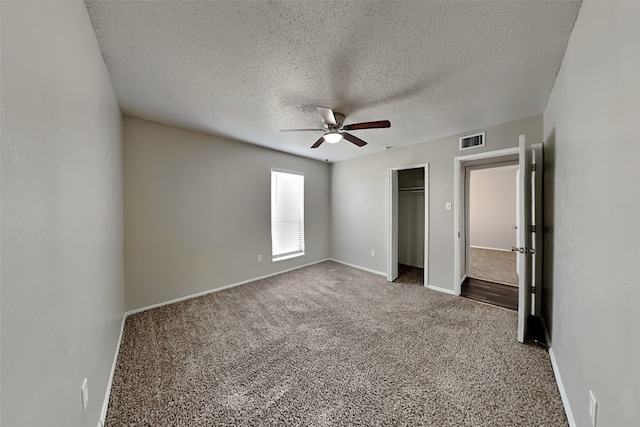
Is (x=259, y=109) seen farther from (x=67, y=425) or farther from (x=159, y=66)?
(x=67, y=425)

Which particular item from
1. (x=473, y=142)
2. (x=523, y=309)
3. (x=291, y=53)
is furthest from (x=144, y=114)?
(x=523, y=309)

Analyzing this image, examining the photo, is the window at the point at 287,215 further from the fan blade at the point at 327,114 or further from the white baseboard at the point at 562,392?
the white baseboard at the point at 562,392

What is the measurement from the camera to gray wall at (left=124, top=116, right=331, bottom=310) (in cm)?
275

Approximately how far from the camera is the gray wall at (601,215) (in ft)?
2.63

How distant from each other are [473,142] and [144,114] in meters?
4.29

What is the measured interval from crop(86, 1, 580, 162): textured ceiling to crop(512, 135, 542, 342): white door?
0.66 metres

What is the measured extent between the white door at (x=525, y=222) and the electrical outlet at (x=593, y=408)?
3.84 feet

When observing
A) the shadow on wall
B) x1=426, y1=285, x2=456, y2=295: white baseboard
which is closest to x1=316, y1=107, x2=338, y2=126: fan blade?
the shadow on wall

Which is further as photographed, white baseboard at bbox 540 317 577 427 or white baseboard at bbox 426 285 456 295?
white baseboard at bbox 426 285 456 295

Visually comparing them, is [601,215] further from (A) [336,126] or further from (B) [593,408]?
(A) [336,126]

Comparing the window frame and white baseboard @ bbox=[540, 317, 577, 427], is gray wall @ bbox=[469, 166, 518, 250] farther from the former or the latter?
white baseboard @ bbox=[540, 317, 577, 427]

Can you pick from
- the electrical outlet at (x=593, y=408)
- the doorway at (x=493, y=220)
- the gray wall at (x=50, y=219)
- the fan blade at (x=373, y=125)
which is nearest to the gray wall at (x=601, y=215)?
the electrical outlet at (x=593, y=408)

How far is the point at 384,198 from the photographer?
4309 mm

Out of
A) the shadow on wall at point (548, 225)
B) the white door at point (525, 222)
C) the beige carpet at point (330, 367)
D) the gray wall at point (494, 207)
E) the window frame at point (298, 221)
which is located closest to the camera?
the beige carpet at point (330, 367)
